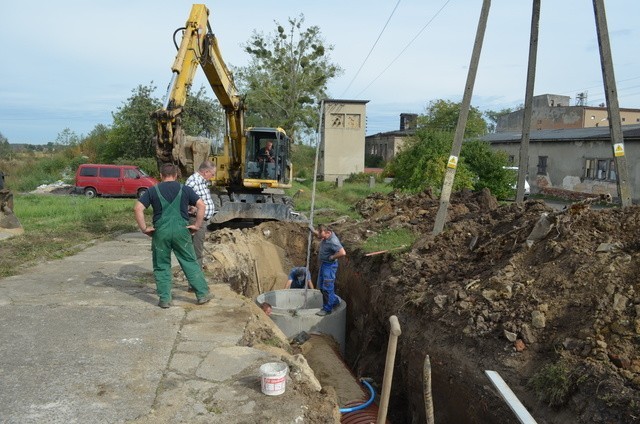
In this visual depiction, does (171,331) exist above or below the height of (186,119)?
below

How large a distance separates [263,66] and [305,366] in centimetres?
4117

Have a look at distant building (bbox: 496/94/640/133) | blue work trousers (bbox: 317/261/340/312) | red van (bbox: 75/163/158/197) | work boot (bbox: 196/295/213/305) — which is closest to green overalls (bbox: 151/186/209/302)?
work boot (bbox: 196/295/213/305)

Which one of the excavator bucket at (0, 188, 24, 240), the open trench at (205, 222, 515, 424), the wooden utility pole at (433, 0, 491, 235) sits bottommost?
the open trench at (205, 222, 515, 424)

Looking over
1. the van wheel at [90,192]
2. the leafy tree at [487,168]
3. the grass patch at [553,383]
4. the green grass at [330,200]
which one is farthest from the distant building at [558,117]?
the grass patch at [553,383]

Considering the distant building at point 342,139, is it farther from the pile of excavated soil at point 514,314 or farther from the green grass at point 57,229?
the pile of excavated soil at point 514,314

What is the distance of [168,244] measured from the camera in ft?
20.1

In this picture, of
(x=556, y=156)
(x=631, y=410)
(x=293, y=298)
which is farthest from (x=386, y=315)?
(x=556, y=156)

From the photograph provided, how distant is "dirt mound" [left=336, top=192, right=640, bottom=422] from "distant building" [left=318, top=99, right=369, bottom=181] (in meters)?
36.0

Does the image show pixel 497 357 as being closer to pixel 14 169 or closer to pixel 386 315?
pixel 386 315

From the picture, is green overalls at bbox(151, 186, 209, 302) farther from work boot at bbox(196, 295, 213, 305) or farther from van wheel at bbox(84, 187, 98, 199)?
van wheel at bbox(84, 187, 98, 199)

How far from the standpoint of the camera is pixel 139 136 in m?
35.9

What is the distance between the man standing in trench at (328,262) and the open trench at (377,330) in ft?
2.42

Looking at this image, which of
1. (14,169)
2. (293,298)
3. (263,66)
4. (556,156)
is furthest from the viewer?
(263,66)

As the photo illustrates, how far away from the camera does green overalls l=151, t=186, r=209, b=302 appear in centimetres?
608
